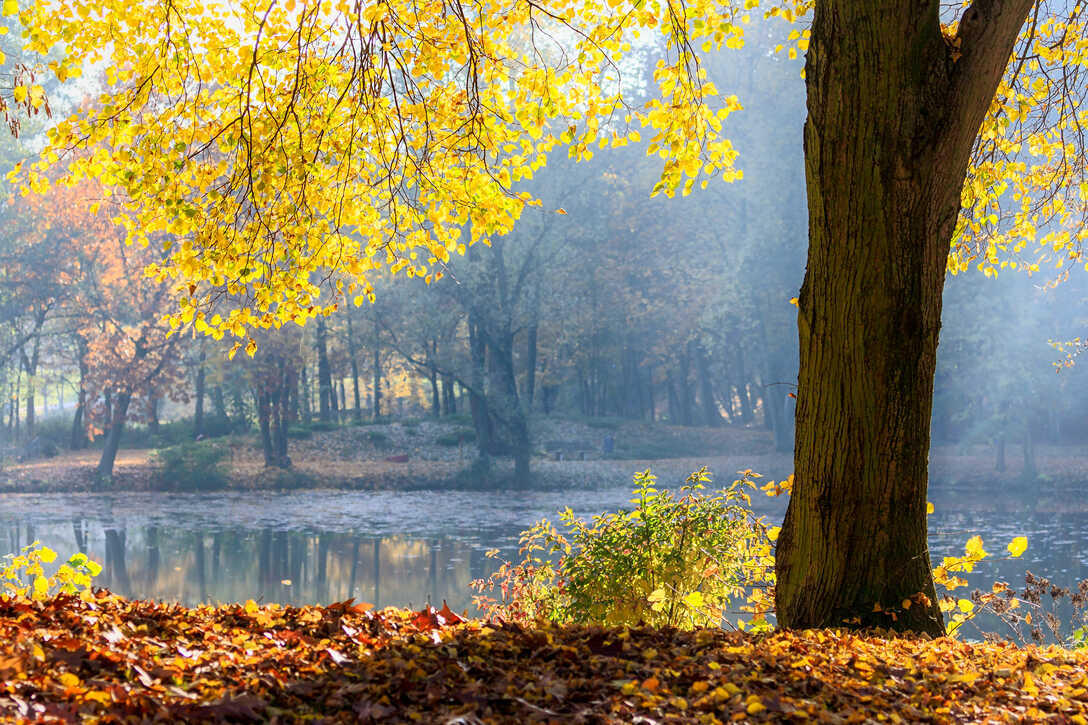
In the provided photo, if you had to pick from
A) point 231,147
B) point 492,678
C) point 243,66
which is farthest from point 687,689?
point 243,66

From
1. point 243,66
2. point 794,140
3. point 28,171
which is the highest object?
point 794,140

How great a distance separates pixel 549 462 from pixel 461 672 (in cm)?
2662

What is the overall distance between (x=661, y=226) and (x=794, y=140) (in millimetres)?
4980

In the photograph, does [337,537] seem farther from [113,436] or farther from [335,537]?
[113,436]

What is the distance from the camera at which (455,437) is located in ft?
105

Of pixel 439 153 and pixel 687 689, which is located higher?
pixel 439 153

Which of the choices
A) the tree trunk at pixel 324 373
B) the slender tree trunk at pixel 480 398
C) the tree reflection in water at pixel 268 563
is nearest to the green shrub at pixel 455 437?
the slender tree trunk at pixel 480 398

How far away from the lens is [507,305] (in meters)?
27.1

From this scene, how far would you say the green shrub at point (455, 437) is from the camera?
3173 cm

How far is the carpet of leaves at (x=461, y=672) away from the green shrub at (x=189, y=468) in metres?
25.1

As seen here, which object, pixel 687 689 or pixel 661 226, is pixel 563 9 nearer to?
pixel 687 689

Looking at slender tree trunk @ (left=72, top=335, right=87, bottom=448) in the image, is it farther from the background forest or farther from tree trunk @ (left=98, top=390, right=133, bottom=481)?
tree trunk @ (left=98, top=390, right=133, bottom=481)

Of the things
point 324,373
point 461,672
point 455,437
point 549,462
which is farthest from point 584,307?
point 461,672

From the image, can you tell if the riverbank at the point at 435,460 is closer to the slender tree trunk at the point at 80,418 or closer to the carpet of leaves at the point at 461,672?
the slender tree trunk at the point at 80,418
